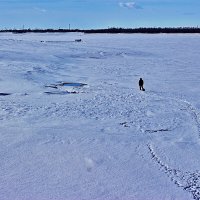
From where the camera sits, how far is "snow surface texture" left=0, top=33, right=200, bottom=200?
745 cm

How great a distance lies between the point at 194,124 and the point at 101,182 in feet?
16.6

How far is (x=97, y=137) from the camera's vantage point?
1030cm

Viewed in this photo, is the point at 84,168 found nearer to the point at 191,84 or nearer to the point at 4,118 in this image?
the point at 4,118

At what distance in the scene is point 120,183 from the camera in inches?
299

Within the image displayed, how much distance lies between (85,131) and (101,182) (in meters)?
3.25

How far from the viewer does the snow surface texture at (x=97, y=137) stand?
24.4ft

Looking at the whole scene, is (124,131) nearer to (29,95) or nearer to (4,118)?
(4,118)

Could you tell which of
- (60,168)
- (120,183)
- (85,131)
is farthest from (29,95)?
(120,183)

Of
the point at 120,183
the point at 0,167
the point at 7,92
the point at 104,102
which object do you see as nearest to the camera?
the point at 120,183

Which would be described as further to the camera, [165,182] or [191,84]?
[191,84]

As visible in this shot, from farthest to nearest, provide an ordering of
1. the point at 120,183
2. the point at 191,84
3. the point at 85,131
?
1. the point at 191,84
2. the point at 85,131
3. the point at 120,183

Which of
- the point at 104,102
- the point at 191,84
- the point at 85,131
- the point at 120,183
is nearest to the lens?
the point at 120,183

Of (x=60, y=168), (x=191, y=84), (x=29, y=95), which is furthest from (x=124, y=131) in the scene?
(x=191, y=84)

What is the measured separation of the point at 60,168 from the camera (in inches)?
323
